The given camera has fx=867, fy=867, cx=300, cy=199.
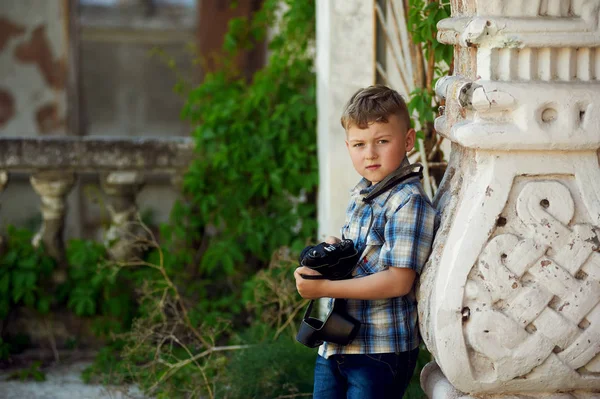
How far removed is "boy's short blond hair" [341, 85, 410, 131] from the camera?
2467 mm

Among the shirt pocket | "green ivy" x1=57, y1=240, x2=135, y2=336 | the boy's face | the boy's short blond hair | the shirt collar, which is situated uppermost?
the boy's short blond hair

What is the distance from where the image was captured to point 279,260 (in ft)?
13.5

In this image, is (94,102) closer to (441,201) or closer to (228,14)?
(228,14)

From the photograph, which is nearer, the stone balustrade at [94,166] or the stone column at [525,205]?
the stone column at [525,205]

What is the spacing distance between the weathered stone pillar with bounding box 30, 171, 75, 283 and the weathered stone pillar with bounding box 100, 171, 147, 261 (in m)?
0.22

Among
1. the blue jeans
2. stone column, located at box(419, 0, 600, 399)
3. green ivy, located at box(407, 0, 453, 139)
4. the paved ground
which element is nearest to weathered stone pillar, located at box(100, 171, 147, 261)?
the paved ground

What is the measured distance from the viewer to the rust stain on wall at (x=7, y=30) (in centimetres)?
998

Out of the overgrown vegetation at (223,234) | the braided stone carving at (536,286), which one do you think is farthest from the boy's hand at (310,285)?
the overgrown vegetation at (223,234)

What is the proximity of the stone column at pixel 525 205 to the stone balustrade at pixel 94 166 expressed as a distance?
2841 millimetres

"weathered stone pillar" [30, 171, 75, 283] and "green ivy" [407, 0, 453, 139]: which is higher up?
"green ivy" [407, 0, 453, 139]

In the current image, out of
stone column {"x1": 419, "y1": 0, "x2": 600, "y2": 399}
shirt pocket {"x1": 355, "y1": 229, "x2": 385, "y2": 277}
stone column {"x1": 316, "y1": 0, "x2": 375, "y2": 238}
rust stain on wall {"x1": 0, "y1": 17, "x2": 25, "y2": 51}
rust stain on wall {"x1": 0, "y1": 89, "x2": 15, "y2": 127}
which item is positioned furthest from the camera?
rust stain on wall {"x1": 0, "y1": 89, "x2": 15, "y2": 127}

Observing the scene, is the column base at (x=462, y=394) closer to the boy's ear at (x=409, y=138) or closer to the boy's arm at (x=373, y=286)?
the boy's arm at (x=373, y=286)

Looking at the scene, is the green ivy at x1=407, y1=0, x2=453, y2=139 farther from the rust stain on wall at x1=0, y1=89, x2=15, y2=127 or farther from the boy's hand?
the rust stain on wall at x1=0, y1=89, x2=15, y2=127

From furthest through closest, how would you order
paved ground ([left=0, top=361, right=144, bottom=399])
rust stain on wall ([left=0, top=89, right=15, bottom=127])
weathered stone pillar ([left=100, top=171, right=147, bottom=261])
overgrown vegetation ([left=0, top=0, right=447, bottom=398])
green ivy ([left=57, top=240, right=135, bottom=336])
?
rust stain on wall ([left=0, top=89, right=15, bottom=127]) → weathered stone pillar ([left=100, top=171, right=147, bottom=261]) → green ivy ([left=57, top=240, right=135, bottom=336]) → overgrown vegetation ([left=0, top=0, right=447, bottom=398]) → paved ground ([left=0, top=361, right=144, bottom=399])
